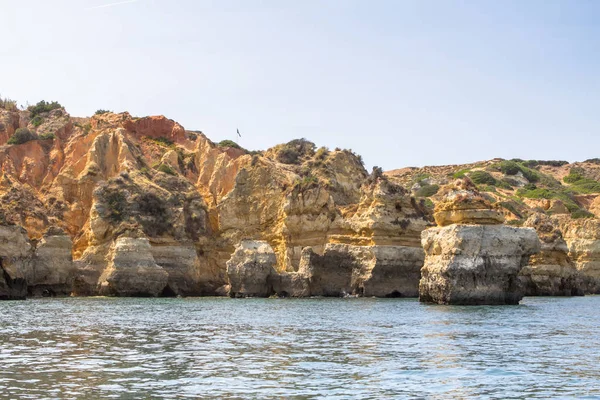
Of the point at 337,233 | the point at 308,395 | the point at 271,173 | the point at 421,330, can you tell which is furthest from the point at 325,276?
the point at 308,395

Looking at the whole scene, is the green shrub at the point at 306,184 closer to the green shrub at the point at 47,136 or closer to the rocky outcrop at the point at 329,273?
the rocky outcrop at the point at 329,273

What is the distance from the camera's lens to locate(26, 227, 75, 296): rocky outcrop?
57.2 metres

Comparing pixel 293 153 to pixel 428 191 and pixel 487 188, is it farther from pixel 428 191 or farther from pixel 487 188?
pixel 487 188

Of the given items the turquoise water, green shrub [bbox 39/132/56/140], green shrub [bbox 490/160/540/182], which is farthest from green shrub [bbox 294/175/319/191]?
green shrub [bbox 490/160/540/182]

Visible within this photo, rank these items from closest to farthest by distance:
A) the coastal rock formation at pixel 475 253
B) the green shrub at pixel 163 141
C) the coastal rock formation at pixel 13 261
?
the coastal rock formation at pixel 475 253, the coastal rock formation at pixel 13 261, the green shrub at pixel 163 141

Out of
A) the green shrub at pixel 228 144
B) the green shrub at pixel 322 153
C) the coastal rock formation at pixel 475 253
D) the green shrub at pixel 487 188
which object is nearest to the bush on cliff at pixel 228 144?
the green shrub at pixel 228 144

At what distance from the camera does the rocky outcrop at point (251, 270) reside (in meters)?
57.6

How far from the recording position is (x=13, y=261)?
1997 inches

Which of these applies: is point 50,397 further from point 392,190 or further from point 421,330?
point 392,190

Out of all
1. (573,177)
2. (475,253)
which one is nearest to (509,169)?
(573,177)

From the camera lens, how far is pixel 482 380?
1759 cm

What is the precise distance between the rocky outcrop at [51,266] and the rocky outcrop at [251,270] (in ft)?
35.5

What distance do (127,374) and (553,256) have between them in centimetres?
4805

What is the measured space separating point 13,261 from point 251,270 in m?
15.1
